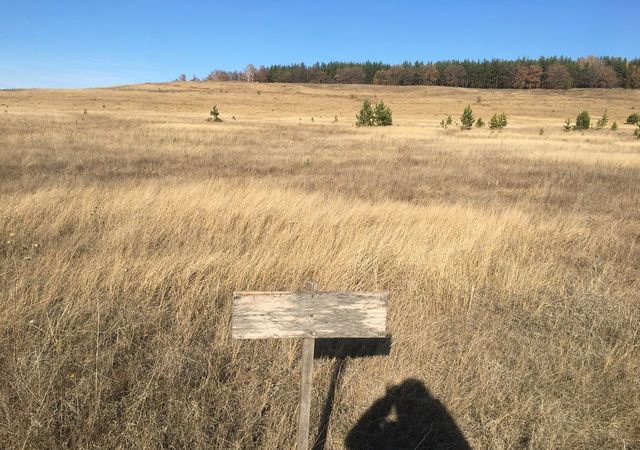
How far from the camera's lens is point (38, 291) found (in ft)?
11.4

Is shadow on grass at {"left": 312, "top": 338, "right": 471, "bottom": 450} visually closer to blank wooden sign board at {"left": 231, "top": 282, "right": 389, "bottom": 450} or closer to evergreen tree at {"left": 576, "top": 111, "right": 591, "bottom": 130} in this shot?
blank wooden sign board at {"left": 231, "top": 282, "right": 389, "bottom": 450}

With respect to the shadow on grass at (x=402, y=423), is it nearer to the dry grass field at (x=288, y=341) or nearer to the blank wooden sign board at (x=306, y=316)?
the dry grass field at (x=288, y=341)

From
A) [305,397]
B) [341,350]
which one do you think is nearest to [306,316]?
[305,397]

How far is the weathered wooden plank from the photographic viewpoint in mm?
2078

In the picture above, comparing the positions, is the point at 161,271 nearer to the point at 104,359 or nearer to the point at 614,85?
the point at 104,359

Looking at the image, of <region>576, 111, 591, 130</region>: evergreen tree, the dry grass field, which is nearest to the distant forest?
<region>576, 111, 591, 130</region>: evergreen tree

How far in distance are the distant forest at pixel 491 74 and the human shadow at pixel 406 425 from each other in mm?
125870

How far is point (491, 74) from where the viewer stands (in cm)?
11475

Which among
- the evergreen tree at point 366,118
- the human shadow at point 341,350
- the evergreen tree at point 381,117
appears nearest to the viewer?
the human shadow at point 341,350

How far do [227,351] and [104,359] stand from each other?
81cm

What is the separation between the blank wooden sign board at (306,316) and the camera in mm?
2080

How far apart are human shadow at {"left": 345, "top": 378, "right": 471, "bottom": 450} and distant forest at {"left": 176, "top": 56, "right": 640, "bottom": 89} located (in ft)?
413

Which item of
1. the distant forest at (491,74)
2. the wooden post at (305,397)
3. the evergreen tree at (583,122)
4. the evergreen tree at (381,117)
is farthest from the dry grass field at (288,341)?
the distant forest at (491,74)

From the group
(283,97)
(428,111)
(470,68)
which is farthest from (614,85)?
(283,97)
